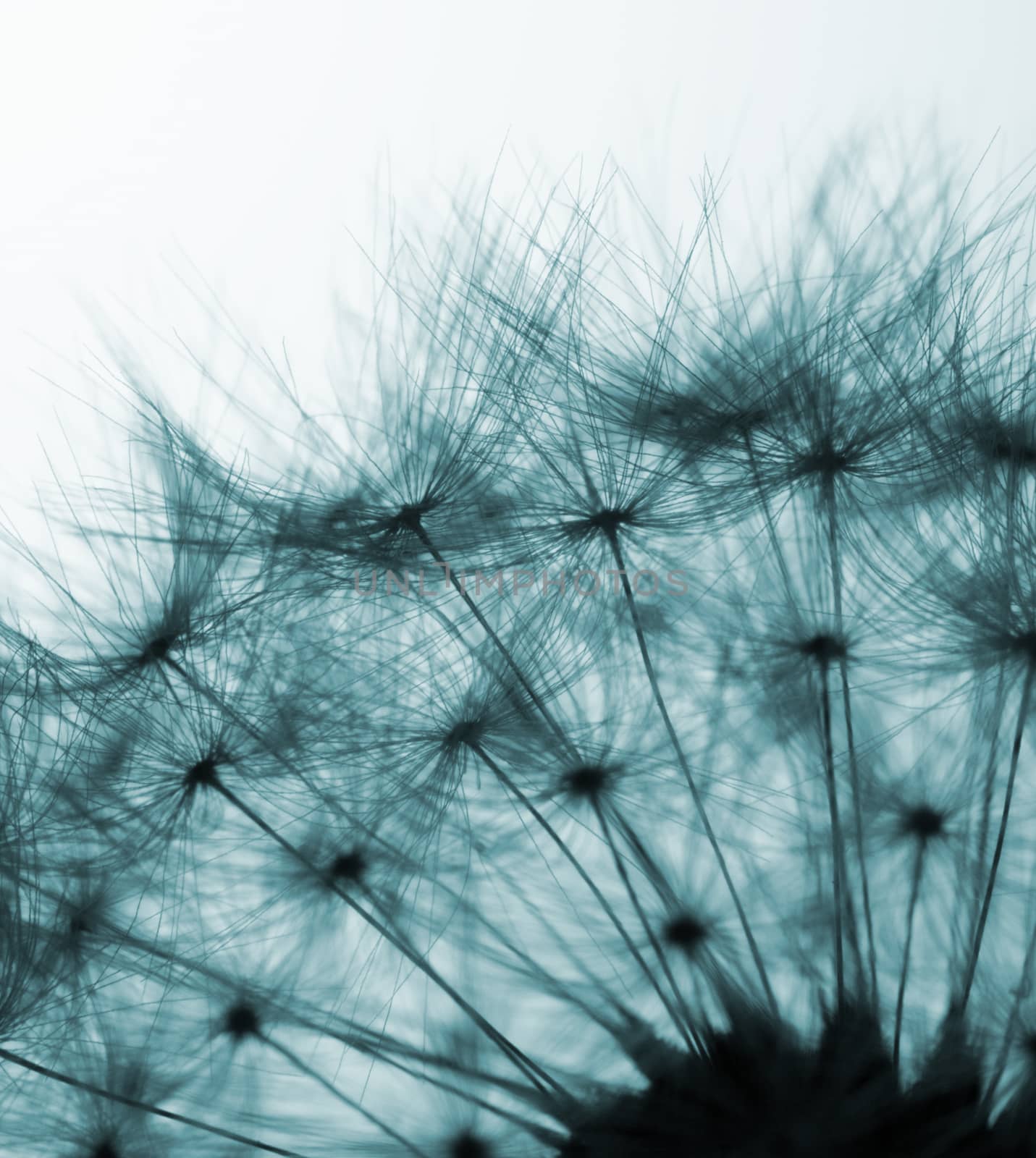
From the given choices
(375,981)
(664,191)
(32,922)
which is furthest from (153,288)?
(375,981)

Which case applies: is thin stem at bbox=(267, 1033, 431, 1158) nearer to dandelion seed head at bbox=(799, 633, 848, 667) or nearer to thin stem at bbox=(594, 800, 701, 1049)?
thin stem at bbox=(594, 800, 701, 1049)

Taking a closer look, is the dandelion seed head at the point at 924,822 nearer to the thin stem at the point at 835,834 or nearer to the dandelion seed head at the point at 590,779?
the thin stem at the point at 835,834

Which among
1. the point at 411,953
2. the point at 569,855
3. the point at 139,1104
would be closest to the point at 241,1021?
the point at 139,1104

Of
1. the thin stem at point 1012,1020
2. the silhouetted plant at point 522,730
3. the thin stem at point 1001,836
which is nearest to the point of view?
the thin stem at point 1012,1020

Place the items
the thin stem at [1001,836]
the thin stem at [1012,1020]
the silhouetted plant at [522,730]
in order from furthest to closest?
the silhouetted plant at [522,730] < the thin stem at [1001,836] < the thin stem at [1012,1020]

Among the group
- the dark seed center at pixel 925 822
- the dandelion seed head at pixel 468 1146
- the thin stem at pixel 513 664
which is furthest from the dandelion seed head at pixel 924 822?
the dandelion seed head at pixel 468 1146

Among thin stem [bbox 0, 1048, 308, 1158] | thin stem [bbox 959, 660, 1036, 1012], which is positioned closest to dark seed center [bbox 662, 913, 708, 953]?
thin stem [bbox 959, 660, 1036, 1012]

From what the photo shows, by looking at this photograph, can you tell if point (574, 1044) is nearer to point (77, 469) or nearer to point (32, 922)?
point (32, 922)
